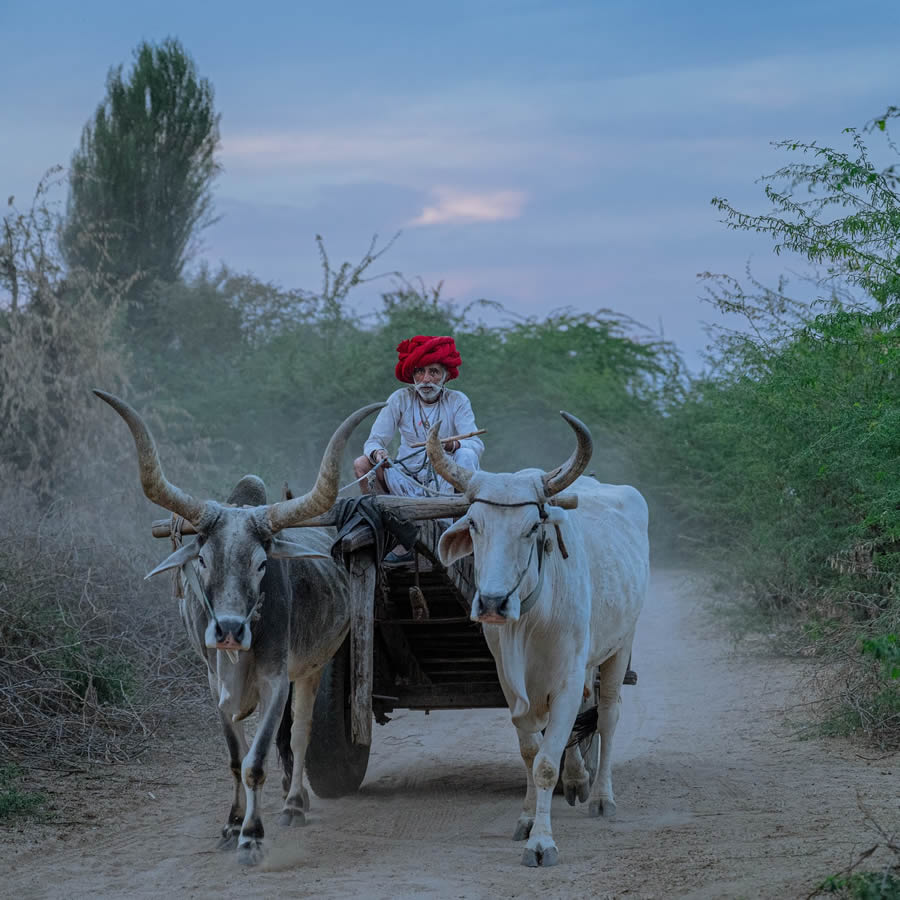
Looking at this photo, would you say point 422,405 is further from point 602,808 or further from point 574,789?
point 602,808

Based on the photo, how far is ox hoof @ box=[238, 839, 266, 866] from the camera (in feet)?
16.3

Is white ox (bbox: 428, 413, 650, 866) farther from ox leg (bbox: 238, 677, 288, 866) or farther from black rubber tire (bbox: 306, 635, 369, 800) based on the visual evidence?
black rubber tire (bbox: 306, 635, 369, 800)

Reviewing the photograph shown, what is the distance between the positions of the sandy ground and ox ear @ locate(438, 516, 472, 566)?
1.24 metres

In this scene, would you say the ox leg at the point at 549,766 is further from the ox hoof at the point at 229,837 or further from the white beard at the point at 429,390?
the white beard at the point at 429,390

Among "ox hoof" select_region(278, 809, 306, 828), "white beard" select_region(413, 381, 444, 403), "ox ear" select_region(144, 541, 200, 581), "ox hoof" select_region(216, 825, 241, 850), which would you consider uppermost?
"white beard" select_region(413, 381, 444, 403)

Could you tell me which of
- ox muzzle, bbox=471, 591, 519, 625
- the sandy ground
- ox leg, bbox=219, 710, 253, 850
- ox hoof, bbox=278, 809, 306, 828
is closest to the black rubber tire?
the sandy ground

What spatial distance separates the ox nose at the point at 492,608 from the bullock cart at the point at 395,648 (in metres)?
0.61

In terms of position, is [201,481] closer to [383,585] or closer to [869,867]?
[383,585]

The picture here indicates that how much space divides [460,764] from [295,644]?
2.18m

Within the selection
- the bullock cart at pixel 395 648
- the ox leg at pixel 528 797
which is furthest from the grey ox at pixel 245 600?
the ox leg at pixel 528 797

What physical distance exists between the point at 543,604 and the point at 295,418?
1691 centimetres

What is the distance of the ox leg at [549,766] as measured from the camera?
194 inches

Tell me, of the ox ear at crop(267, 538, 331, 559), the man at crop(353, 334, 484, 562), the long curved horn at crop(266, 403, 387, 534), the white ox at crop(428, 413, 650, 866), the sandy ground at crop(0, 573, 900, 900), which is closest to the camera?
the sandy ground at crop(0, 573, 900, 900)

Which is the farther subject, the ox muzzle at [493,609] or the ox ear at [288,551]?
the ox ear at [288,551]
